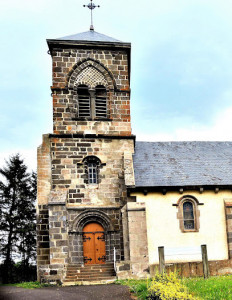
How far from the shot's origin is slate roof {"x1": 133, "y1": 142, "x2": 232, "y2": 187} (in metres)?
18.5

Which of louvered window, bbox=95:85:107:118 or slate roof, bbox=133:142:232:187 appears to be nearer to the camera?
slate roof, bbox=133:142:232:187

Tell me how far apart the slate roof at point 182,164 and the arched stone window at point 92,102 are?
10.5 feet

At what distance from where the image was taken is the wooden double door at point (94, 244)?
1775cm

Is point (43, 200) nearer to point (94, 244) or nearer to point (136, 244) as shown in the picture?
point (94, 244)

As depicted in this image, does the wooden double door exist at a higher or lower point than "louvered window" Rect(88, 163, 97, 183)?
lower

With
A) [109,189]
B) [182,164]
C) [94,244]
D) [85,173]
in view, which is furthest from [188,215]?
[85,173]

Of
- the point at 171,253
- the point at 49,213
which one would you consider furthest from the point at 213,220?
the point at 49,213

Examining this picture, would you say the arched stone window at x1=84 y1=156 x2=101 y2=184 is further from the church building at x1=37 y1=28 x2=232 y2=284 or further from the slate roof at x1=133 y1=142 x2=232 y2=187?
the slate roof at x1=133 y1=142 x2=232 y2=187

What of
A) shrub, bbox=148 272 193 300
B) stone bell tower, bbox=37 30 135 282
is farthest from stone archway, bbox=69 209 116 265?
shrub, bbox=148 272 193 300

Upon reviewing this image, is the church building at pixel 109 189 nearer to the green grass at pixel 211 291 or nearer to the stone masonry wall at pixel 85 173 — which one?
the stone masonry wall at pixel 85 173

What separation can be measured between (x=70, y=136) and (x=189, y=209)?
7237 millimetres

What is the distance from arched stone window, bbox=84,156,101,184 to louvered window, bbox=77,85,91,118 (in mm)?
2476

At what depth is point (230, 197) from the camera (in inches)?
731

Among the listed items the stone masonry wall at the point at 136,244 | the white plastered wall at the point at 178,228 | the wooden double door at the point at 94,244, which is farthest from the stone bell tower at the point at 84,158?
the white plastered wall at the point at 178,228
